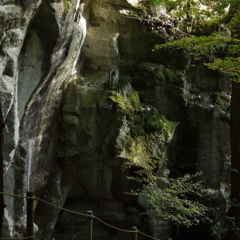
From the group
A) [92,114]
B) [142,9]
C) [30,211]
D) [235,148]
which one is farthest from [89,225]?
[142,9]

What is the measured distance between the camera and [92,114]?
10844mm

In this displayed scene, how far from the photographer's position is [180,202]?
9.48 metres

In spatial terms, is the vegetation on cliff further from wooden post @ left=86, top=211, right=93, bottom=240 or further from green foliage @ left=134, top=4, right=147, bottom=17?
wooden post @ left=86, top=211, right=93, bottom=240

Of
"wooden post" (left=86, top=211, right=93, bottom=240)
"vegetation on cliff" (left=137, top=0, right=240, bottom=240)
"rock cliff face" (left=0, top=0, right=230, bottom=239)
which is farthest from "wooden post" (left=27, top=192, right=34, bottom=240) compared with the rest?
"vegetation on cliff" (left=137, top=0, right=240, bottom=240)

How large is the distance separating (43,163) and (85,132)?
1.41m

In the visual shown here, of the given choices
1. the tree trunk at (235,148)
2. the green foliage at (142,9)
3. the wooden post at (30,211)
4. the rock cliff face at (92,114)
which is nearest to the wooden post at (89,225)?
the wooden post at (30,211)

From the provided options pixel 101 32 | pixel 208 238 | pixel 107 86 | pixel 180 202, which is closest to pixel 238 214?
pixel 180 202

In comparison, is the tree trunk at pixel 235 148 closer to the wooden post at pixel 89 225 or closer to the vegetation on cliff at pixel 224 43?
the vegetation on cliff at pixel 224 43

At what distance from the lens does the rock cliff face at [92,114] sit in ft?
29.2

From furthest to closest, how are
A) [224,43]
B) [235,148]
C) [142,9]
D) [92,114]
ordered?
[142,9] → [92,114] → [235,148] → [224,43]

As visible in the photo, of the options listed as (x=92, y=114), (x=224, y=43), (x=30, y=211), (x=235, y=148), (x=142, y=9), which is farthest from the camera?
(x=142, y=9)

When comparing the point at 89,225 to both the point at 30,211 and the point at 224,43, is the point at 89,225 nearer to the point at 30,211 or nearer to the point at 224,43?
the point at 30,211

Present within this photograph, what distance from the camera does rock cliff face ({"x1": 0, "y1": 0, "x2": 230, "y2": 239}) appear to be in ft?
29.2

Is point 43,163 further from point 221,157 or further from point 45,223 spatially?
point 221,157
